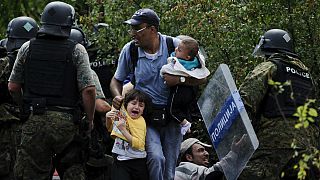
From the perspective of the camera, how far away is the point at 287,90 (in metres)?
8.95

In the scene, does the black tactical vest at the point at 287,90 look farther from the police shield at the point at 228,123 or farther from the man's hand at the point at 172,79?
the man's hand at the point at 172,79

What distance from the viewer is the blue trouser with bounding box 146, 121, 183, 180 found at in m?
8.97

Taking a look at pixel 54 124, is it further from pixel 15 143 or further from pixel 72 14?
pixel 15 143

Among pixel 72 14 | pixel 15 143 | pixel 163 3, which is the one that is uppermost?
pixel 72 14

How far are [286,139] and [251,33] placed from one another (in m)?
2.18

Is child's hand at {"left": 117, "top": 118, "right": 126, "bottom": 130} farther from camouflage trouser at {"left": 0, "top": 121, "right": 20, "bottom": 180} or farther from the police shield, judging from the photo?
camouflage trouser at {"left": 0, "top": 121, "right": 20, "bottom": 180}

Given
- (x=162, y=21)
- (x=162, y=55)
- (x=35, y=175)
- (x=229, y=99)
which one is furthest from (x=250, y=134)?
(x=162, y=21)

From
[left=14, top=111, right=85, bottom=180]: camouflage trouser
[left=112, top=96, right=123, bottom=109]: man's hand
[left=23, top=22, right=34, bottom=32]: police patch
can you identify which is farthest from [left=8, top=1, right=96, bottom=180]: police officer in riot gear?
[left=23, top=22, right=34, bottom=32]: police patch

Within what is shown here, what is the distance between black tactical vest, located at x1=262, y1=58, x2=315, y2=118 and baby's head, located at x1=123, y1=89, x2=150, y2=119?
111 cm

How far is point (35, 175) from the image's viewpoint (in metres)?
9.02

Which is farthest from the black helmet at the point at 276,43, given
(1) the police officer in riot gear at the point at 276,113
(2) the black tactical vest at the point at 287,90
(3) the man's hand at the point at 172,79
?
(3) the man's hand at the point at 172,79

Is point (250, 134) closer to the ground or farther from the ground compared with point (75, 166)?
farther from the ground

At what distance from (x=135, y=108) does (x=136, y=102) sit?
6 cm

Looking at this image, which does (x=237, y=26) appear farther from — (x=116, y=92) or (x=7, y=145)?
(x=7, y=145)
